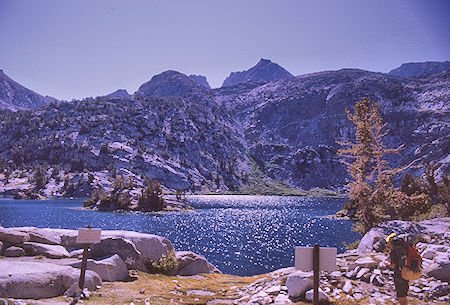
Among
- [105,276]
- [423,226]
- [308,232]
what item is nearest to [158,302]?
[105,276]

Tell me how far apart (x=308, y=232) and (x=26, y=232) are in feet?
200

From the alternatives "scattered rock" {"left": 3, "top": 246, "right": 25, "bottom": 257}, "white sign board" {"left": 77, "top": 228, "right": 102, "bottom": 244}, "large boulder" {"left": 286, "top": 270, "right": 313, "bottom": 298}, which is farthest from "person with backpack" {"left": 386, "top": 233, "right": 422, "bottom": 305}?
"scattered rock" {"left": 3, "top": 246, "right": 25, "bottom": 257}

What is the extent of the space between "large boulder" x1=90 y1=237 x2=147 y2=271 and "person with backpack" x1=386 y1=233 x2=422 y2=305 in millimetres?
16166

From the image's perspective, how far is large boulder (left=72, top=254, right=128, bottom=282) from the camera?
56.5 feet

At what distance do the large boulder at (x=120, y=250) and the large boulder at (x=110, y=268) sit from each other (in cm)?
112

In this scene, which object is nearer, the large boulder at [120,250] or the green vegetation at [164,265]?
the large boulder at [120,250]

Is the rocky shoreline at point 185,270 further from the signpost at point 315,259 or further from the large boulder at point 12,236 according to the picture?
the signpost at point 315,259

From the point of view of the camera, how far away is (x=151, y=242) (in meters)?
23.2

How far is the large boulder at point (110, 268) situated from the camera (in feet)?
56.5

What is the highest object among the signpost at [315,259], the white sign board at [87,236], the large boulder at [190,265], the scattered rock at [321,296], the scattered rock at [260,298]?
the signpost at [315,259]

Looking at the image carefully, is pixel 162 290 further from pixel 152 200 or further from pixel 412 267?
pixel 152 200

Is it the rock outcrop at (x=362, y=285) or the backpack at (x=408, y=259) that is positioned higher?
the backpack at (x=408, y=259)

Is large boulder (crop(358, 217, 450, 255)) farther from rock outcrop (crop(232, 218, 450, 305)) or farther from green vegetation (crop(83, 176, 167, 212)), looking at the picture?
green vegetation (crop(83, 176, 167, 212))

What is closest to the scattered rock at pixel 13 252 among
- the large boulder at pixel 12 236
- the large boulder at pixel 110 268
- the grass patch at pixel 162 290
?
the large boulder at pixel 12 236
